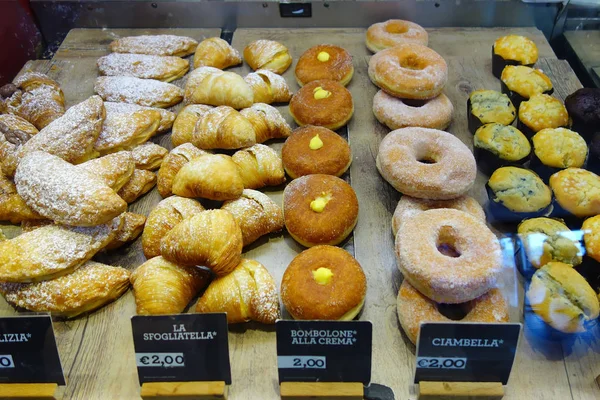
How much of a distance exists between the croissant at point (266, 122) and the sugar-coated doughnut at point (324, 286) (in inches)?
28.3

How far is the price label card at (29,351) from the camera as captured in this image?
4.23 feet

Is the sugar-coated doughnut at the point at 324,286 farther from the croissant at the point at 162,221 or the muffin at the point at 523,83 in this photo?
the muffin at the point at 523,83

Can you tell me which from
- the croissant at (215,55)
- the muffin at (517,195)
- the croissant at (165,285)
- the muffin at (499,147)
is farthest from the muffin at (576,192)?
the croissant at (215,55)

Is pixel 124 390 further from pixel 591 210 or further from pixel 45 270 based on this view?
pixel 591 210

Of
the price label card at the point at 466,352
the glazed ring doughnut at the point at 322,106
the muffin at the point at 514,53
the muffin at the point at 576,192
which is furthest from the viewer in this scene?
the muffin at the point at 514,53

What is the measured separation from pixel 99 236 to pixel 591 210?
1.56 meters

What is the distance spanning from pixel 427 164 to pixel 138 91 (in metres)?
1.33

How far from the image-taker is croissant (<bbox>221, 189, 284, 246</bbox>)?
1.80 m

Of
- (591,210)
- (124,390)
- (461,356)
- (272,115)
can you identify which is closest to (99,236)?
(124,390)

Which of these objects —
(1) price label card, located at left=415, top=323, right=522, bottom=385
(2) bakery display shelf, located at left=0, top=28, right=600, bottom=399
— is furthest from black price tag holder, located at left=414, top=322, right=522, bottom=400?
(2) bakery display shelf, located at left=0, top=28, right=600, bottom=399

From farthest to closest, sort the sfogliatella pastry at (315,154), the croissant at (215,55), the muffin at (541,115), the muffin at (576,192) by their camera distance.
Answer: the croissant at (215,55) → the muffin at (541,115) → the sfogliatella pastry at (315,154) → the muffin at (576,192)

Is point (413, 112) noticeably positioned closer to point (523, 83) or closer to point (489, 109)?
point (489, 109)

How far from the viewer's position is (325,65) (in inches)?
99.5

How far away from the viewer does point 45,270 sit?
158 cm
